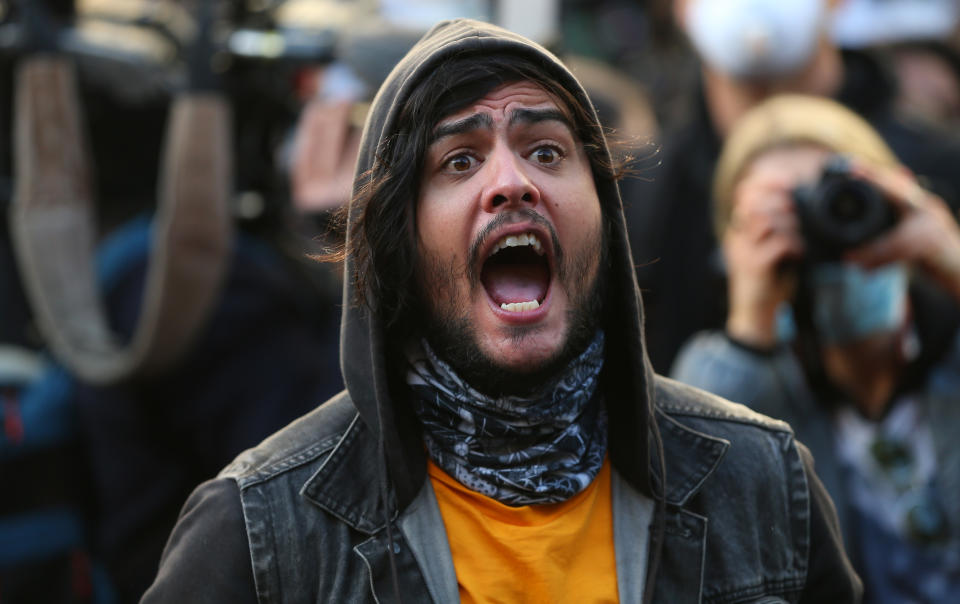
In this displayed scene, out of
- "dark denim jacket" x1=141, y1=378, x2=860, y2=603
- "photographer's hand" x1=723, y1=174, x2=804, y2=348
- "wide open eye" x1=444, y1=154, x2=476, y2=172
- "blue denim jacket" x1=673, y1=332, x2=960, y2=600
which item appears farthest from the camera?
"photographer's hand" x1=723, y1=174, x2=804, y2=348

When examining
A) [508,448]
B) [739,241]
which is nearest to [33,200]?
[739,241]

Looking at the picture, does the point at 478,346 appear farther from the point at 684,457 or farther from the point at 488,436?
the point at 684,457

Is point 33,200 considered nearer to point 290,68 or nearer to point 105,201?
point 105,201

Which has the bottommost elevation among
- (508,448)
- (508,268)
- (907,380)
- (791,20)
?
(907,380)

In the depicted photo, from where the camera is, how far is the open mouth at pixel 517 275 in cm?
179

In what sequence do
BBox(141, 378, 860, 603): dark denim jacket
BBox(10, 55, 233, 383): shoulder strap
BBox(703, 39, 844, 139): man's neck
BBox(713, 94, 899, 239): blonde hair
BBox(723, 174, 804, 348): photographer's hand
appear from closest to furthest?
1. BBox(141, 378, 860, 603): dark denim jacket
2. BBox(723, 174, 804, 348): photographer's hand
3. BBox(713, 94, 899, 239): blonde hair
4. BBox(10, 55, 233, 383): shoulder strap
5. BBox(703, 39, 844, 139): man's neck

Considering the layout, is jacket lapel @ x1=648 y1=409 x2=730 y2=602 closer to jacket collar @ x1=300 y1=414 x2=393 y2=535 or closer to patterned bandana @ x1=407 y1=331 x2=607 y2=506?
patterned bandana @ x1=407 y1=331 x2=607 y2=506

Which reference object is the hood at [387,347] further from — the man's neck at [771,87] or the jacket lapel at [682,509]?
the man's neck at [771,87]

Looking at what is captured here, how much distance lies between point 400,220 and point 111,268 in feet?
7.29

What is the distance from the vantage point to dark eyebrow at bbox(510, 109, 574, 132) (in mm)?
1759

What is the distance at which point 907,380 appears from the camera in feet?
8.96

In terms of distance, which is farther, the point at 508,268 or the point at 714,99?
the point at 714,99

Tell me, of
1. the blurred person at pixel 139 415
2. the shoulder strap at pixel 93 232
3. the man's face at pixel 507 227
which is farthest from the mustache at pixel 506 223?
the shoulder strap at pixel 93 232

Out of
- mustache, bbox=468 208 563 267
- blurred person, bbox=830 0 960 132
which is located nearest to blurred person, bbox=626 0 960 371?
blurred person, bbox=830 0 960 132
